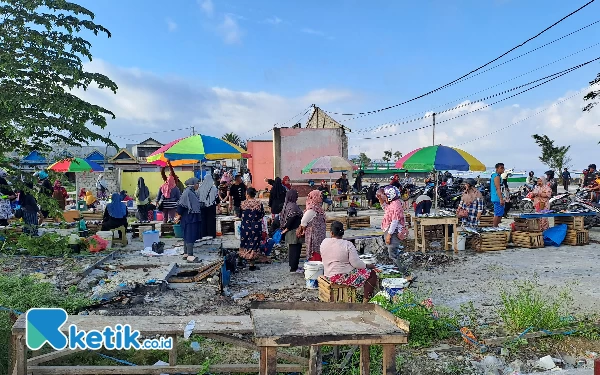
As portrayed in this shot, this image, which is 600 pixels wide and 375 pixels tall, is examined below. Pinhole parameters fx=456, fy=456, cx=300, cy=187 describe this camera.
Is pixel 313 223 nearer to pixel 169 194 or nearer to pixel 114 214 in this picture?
pixel 114 214

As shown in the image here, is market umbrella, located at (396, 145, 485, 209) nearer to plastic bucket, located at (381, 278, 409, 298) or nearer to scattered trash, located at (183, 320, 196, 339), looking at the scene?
plastic bucket, located at (381, 278, 409, 298)

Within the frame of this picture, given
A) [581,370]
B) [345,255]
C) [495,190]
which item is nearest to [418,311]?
[345,255]

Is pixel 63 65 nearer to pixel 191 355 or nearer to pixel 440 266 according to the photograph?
pixel 191 355

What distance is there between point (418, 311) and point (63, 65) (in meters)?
8.04

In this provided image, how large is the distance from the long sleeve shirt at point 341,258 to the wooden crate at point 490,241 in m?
5.51

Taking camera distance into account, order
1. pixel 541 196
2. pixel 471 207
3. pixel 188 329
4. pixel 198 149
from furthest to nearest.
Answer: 1. pixel 541 196
2. pixel 198 149
3. pixel 471 207
4. pixel 188 329

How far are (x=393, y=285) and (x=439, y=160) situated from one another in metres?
5.08

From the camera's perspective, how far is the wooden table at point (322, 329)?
115 inches

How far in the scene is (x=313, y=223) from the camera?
8320 millimetres

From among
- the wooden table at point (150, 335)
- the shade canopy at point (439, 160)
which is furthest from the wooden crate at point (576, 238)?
the wooden table at point (150, 335)

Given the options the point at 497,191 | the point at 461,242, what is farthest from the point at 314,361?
the point at 497,191

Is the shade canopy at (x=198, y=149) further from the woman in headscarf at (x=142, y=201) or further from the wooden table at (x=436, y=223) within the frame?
the wooden table at (x=436, y=223)

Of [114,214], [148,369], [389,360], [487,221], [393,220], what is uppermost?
[114,214]

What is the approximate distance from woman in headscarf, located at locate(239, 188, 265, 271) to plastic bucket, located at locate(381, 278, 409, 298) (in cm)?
297
